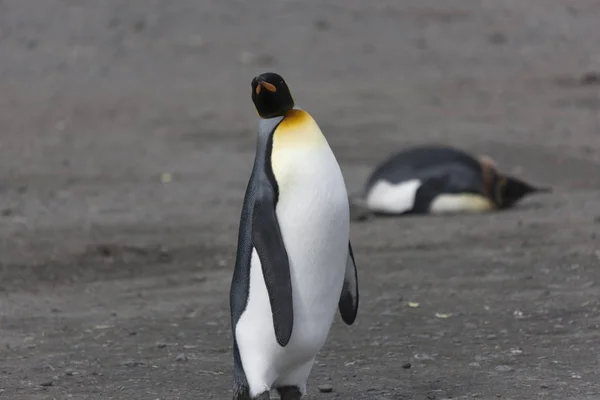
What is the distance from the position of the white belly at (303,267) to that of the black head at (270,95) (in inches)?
6.7

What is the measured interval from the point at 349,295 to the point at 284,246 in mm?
435

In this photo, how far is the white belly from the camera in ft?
12.0

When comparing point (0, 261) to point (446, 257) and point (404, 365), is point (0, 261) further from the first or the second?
point (404, 365)

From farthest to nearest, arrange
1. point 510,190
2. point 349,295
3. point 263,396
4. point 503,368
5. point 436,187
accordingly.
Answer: point 510,190 → point 436,187 → point 503,368 → point 349,295 → point 263,396

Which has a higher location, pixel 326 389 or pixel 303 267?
pixel 303 267

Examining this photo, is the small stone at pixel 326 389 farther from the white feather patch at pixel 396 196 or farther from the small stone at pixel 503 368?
the white feather patch at pixel 396 196

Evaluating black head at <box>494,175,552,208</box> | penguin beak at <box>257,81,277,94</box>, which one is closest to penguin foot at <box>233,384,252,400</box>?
penguin beak at <box>257,81,277,94</box>

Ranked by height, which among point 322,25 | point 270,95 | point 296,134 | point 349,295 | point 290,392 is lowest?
point 290,392

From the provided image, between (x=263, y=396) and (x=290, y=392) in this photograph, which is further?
A: (x=290, y=392)

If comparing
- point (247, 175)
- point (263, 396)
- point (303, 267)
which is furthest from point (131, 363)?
point (247, 175)

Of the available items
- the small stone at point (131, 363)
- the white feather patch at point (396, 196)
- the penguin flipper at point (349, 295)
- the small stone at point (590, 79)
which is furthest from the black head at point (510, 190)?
the small stone at point (590, 79)

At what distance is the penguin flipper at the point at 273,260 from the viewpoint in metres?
3.59

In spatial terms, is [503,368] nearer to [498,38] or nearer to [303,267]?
[303,267]

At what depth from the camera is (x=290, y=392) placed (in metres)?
3.87
